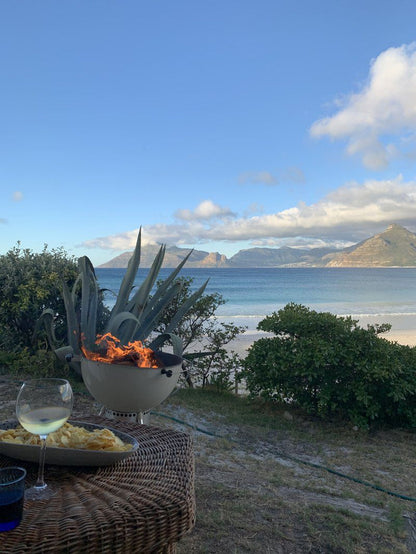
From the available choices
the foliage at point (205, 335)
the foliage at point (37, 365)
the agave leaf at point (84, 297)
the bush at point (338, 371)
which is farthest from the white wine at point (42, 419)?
the foliage at point (205, 335)

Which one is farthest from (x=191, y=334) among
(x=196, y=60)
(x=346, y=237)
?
(x=346, y=237)

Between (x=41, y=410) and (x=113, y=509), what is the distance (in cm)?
32

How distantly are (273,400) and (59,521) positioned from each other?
3.57 m

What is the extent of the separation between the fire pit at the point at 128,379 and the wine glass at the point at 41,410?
1.32m

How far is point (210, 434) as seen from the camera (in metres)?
3.61

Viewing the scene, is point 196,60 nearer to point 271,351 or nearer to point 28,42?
point 28,42

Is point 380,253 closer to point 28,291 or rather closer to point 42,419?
point 28,291

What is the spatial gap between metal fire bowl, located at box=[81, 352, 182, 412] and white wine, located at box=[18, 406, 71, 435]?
1343 millimetres

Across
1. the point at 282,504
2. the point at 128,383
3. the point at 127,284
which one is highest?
the point at 127,284

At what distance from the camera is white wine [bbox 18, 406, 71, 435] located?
3.78 feet

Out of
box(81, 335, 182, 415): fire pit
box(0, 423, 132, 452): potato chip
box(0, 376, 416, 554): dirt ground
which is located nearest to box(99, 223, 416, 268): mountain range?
box(0, 376, 416, 554): dirt ground

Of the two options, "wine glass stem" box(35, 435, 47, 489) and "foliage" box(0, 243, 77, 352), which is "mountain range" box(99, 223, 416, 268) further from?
"wine glass stem" box(35, 435, 47, 489)

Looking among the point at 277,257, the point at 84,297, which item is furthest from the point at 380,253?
the point at 84,297

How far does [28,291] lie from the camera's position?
4.72 m
